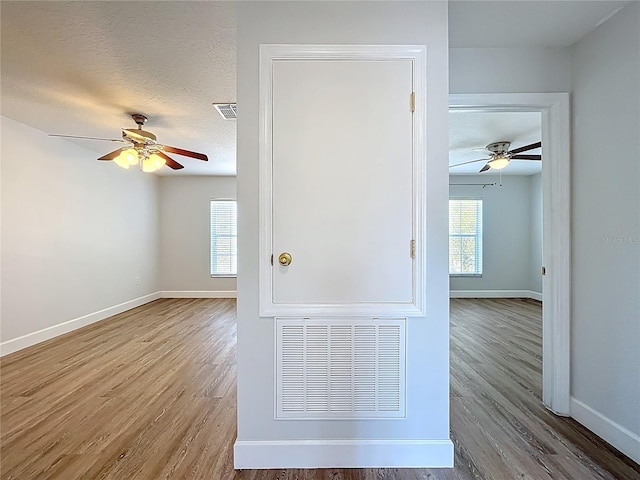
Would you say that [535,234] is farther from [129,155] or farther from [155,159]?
[129,155]

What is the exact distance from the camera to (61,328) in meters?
4.16

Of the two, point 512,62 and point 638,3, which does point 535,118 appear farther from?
point 638,3

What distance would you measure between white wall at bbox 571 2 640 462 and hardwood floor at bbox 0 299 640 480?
0.95 feet

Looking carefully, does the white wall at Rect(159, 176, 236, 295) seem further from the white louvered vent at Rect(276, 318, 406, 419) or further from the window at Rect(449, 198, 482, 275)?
the white louvered vent at Rect(276, 318, 406, 419)

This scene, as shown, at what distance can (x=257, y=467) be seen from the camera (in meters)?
1.73

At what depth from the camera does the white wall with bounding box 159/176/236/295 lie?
6762mm

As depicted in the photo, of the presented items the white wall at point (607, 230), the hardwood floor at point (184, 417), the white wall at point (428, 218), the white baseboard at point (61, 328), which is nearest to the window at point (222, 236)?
the white baseboard at point (61, 328)

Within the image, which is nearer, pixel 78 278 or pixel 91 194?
pixel 78 278

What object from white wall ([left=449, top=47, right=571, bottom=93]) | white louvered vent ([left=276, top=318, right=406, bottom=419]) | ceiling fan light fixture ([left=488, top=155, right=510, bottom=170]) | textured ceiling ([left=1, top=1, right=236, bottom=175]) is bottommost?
white louvered vent ([left=276, top=318, right=406, bottom=419])

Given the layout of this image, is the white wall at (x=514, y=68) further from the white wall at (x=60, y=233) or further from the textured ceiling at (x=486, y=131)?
the white wall at (x=60, y=233)

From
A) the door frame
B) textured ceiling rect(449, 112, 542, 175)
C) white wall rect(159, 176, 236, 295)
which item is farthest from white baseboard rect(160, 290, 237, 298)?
the door frame

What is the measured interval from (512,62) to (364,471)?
2.87 metres

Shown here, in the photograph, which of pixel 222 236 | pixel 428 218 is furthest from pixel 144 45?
pixel 222 236

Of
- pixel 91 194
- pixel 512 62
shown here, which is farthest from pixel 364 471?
pixel 91 194
